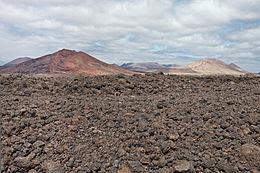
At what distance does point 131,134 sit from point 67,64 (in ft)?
65.7

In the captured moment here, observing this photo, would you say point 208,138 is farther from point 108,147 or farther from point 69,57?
point 69,57

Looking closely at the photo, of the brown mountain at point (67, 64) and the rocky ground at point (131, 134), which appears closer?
the rocky ground at point (131, 134)

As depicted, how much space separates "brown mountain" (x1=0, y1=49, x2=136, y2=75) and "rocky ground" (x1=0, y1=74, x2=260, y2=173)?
16.5 meters

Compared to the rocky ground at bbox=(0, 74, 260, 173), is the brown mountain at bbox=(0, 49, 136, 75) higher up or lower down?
higher up

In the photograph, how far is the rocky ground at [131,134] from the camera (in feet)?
16.6

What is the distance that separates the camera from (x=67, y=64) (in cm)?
2514

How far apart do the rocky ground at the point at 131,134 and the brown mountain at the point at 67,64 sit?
1653 cm

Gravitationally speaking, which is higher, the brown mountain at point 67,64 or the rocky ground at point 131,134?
the brown mountain at point 67,64

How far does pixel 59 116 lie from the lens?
6324 mm

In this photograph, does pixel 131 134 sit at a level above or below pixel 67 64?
below

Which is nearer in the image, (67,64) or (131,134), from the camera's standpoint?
(131,134)

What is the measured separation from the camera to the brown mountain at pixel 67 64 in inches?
955

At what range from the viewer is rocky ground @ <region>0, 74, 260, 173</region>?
199 inches

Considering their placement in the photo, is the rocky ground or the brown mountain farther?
the brown mountain
